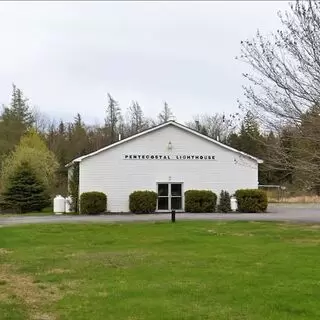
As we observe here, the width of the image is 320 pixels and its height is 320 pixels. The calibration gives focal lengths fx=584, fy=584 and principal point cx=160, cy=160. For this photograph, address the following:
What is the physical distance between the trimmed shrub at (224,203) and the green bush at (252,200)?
72 cm

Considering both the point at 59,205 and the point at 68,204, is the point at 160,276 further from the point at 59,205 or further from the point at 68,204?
the point at 68,204

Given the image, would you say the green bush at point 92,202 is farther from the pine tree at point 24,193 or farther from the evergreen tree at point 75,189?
the pine tree at point 24,193

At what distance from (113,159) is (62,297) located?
27168 millimetres

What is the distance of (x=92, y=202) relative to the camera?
3469 centimetres

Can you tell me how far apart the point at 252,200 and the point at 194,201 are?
142 inches

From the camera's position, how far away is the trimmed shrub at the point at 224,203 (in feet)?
119

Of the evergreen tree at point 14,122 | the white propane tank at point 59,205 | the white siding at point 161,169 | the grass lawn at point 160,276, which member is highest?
the evergreen tree at point 14,122

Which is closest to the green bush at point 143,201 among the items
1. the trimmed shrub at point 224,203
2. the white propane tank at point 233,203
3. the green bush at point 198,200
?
the green bush at point 198,200

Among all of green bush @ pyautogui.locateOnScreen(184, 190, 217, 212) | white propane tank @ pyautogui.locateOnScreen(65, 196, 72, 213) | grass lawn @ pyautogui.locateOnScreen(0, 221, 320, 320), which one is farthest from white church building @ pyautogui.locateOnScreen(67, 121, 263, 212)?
grass lawn @ pyautogui.locateOnScreen(0, 221, 320, 320)

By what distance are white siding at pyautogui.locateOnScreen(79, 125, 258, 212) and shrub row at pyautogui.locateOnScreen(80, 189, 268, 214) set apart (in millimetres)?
783

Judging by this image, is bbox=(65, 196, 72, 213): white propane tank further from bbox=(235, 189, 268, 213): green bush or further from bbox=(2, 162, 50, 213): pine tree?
bbox=(235, 189, 268, 213): green bush

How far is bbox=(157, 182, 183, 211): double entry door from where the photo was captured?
3650 centimetres

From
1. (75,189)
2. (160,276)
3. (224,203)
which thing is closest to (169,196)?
(224,203)

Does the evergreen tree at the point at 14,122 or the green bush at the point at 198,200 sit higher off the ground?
the evergreen tree at the point at 14,122
